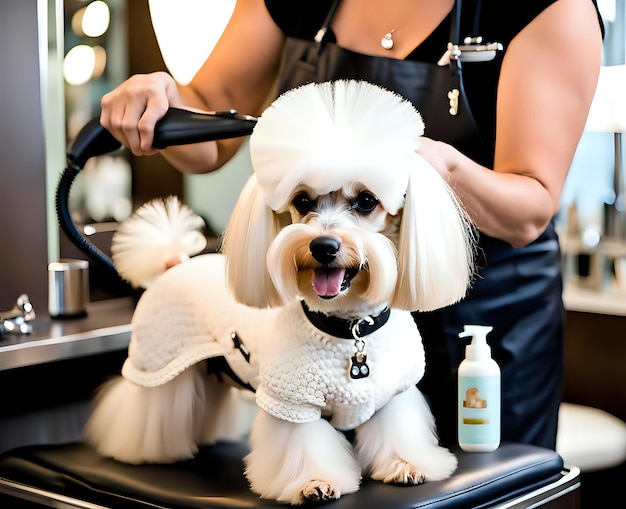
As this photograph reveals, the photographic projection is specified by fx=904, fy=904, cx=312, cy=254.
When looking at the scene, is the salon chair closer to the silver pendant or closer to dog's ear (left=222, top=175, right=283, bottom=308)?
dog's ear (left=222, top=175, right=283, bottom=308)

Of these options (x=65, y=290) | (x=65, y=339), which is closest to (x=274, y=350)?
(x=65, y=339)

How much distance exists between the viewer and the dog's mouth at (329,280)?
Answer: 996 millimetres

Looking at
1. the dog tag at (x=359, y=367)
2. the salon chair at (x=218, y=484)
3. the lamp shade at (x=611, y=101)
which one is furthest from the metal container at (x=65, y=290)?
the lamp shade at (x=611, y=101)

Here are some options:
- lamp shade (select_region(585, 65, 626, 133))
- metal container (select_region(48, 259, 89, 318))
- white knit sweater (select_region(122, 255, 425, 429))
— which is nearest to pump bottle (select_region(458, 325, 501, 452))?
white knit sweater (select_region(122, 255, 425, 429))

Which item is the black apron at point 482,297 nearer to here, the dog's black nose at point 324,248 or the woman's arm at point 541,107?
the woman's arm at point 541,107

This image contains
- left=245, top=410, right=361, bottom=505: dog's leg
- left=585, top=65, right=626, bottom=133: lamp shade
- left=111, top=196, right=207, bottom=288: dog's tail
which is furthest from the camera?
left=585, top=65, right=626, bottom=133: lamp shade

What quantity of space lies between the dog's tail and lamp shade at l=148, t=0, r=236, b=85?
930mm

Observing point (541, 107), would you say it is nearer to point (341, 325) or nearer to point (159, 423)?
point (341, 325)

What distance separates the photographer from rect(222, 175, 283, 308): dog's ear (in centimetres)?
108

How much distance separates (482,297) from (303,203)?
460 mm

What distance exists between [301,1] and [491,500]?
2.75ft

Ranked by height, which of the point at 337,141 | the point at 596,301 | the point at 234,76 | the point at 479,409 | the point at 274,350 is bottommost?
the point at 596,301

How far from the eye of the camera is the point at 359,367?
1085mm

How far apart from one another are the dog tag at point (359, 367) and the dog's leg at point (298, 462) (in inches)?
3.4
